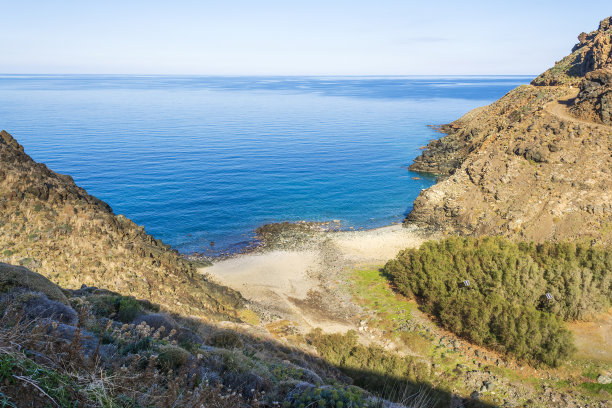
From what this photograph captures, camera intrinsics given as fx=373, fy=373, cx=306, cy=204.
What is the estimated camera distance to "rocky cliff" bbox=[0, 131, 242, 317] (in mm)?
21453

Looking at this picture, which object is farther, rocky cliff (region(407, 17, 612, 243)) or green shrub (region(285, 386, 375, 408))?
rocky cliff (region(407, 17, 612, 243))

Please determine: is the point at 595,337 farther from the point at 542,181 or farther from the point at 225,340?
the point at 542,181

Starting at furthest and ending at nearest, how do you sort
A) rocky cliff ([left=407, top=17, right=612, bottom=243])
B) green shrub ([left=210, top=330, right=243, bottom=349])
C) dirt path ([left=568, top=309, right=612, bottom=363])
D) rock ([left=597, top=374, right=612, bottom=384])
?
rocky cliff ([left=407, top=17, right=612, bottom=243])
dirt path ([left=568, top=309, right=612, bottom=363])
rock ([left=597, top=374, right=612, bottom=384])
green shrub ([left=210, top=330, right=243, bottom=349])

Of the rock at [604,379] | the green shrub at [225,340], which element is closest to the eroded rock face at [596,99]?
the rock at [604,379]

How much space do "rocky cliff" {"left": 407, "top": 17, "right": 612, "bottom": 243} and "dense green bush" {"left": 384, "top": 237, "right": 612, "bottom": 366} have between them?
33.0ft

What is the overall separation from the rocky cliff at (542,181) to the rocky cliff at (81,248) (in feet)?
86.3

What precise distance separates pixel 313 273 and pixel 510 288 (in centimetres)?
1497

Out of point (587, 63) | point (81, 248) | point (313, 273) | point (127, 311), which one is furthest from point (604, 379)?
point (587, 63)

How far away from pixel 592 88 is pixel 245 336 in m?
50.1

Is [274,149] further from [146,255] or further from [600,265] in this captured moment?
[600,265]

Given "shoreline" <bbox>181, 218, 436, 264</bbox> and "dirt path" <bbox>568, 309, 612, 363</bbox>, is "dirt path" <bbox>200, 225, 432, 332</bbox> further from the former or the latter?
"dirt path" <bbox>568, 309, 612, 363</bbox>

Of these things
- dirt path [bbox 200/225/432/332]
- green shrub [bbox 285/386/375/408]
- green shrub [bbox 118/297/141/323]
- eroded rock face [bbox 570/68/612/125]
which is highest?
eroded rock face [bbox 570/68/612/125]

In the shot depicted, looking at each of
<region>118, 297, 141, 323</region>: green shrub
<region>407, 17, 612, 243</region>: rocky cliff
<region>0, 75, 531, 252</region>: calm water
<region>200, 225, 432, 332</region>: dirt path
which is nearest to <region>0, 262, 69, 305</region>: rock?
<region>118, 297, 141, 323</region>: green shrub

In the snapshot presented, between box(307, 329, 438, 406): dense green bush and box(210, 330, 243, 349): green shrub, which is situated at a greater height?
box(210, 330, 243, 349): green shrub
